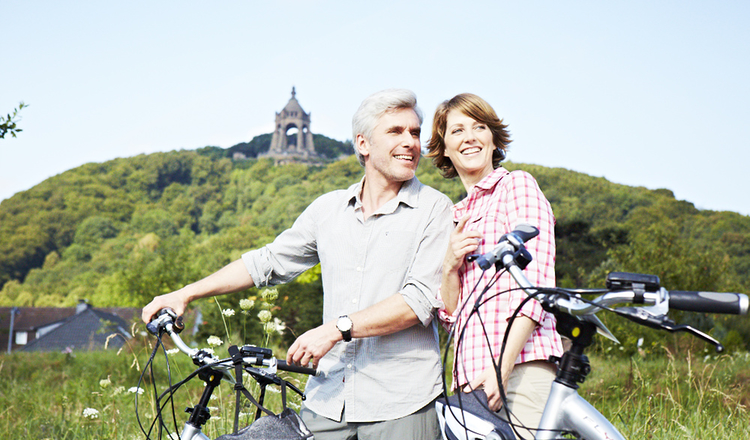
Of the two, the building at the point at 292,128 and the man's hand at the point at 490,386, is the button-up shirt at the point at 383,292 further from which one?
the building at the point at 292,128

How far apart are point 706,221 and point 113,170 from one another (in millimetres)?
68265

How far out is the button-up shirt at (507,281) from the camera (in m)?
1.97

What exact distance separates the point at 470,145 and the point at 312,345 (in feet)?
3.15

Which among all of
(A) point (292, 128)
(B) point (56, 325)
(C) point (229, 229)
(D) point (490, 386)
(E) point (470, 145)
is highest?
(A) point (292, 128)

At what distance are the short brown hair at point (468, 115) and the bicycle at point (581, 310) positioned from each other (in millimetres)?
1004

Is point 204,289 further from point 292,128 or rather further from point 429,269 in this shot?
point 292,128

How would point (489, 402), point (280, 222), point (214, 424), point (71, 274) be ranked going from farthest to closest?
point (71, 274), point (280, 222), point (214, 424), point (489, 402)

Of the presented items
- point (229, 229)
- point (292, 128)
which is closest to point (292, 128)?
point (292, 128)

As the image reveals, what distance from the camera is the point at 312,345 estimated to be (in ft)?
6.67

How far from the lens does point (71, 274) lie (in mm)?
60781

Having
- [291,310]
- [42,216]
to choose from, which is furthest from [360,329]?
[42,216]

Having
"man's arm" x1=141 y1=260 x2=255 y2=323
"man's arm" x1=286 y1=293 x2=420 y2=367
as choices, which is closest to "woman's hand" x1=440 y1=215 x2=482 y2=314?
"man's arm" x1=286 y1=293 x2=420 y2=367

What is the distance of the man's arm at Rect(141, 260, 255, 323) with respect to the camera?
7.36ft

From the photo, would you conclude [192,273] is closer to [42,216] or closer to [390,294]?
[390,294]
